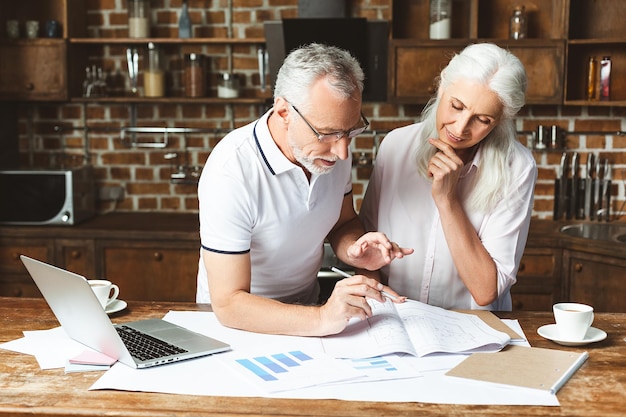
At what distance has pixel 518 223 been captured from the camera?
218cm

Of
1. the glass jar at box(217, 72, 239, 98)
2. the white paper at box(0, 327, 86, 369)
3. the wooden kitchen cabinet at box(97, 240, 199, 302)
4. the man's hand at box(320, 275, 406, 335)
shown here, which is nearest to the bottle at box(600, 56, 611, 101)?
the glass jar at box(217, 72, 239, 98)

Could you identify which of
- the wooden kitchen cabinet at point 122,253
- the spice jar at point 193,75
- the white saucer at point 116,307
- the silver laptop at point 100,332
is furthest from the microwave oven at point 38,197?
the silver laptop at point 100,332

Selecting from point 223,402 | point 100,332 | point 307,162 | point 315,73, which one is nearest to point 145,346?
point 100,332

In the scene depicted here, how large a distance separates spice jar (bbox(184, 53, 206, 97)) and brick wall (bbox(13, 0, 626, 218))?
0.53 ft

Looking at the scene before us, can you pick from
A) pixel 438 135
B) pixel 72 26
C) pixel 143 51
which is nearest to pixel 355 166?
pixel 143 51

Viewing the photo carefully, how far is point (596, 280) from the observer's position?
3.44 meters

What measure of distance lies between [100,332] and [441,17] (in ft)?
8.98

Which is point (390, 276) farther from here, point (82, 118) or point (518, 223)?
point (82, 118)

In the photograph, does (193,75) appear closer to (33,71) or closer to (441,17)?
(33,71)

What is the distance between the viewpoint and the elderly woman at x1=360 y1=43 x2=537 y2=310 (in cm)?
208

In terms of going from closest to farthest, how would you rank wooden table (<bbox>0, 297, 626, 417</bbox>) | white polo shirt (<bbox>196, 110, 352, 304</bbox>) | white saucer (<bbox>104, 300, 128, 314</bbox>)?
wooden table (<bbox>0, 297, 626, 417</bbox>)
white polo shirt (<bbox>196, 110, 352, 304</bbox>)
white saucer (<bbox>104, 300, 128, 314</bbox>)

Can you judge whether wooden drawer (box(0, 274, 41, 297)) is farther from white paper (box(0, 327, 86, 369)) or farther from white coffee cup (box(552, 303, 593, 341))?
white coffee cup (box(552, 303, 593, 341))

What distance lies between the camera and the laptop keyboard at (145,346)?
5.49 ft

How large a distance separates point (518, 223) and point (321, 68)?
2.53 feet
